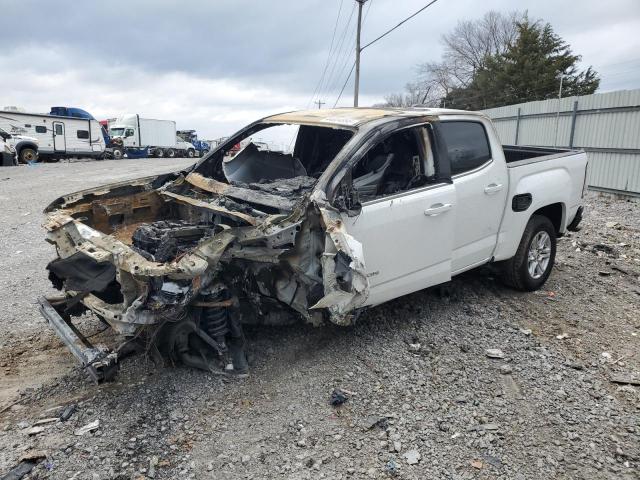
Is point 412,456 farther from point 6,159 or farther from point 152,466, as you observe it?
point 6,159

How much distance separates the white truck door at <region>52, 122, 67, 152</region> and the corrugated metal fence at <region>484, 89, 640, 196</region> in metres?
24.1

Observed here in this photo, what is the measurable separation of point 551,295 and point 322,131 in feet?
9.55

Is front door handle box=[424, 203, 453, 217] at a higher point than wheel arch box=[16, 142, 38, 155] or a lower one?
lower

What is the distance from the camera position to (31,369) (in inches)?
145

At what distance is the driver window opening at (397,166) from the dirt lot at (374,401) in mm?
1182

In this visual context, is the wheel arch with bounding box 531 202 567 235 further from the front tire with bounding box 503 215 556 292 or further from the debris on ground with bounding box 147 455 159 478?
the debris on ground with bounding box 147 455 159 478

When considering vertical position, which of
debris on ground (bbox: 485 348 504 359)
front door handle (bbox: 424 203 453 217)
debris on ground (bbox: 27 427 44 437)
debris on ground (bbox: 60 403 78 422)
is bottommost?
debris on ground (bbox: 27 427 44 437)

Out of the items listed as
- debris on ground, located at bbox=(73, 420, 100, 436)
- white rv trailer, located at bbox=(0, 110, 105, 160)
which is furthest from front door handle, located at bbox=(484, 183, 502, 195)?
white rv trailer, located at bbox=(0, 110, 105, 160)

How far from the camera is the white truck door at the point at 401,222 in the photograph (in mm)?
3549

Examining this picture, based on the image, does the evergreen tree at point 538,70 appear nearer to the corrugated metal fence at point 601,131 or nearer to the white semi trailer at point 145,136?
the corrugated metal fence at point 601,131

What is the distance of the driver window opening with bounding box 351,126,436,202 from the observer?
403 centimetres

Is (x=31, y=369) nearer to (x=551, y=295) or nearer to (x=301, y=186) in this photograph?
(x=301, y=186)

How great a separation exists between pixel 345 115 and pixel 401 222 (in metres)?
1.10

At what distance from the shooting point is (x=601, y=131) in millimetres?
Result: 12664
